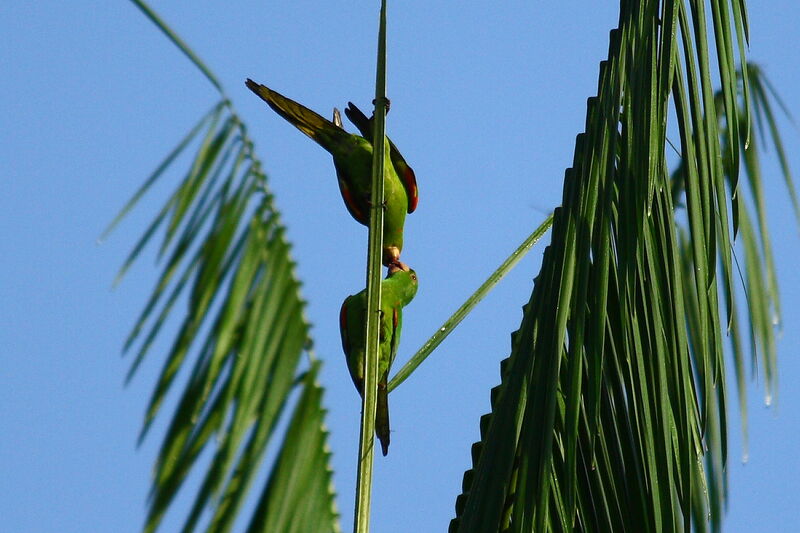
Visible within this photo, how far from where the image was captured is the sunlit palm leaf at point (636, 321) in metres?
1.36

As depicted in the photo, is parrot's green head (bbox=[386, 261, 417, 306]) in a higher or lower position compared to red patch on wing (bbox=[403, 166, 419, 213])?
lower

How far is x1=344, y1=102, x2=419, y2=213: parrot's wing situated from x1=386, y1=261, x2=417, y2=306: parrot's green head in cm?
19

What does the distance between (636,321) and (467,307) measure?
18.2 inches

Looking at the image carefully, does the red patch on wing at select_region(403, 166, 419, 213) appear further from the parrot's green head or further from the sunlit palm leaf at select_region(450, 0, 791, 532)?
the sunlit palm leaf at select_region(450, 0, 791, 532)

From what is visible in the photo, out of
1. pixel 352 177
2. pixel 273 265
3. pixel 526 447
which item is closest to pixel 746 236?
pixel 526 447

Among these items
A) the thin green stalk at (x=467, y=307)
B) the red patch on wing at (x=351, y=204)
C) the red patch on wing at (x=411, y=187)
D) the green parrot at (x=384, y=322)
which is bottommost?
the thin green stalk at (x=467, y=307)

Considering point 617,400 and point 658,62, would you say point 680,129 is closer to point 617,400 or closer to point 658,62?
point 658,62

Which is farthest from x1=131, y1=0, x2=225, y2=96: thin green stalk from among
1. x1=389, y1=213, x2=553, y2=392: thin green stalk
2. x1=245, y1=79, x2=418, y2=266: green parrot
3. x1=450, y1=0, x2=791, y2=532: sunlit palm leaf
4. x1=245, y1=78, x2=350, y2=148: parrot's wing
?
x1=245, y1=79, x2=418, y2=266: green parrot

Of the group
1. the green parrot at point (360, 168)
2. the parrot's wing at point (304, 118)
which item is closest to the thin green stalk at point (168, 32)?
the parrot's wing at point (304, 118)

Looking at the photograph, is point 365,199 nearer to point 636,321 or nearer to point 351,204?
point 351,204

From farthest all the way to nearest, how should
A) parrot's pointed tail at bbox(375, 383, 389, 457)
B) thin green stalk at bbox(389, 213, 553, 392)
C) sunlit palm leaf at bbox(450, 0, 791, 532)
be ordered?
1. parrot's pointed tail at bbox(375, 383, 389, 457)
2. thin green stalk at bbox(389, 213, 553, 392)
3. sunlit palm leaf at bbox(450, 0, 791, 532)

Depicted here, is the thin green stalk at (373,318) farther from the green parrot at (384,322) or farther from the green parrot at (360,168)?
the green parrot at (360,168)

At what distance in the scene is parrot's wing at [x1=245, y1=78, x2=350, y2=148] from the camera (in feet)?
10.6

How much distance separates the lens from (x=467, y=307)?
1.90m
